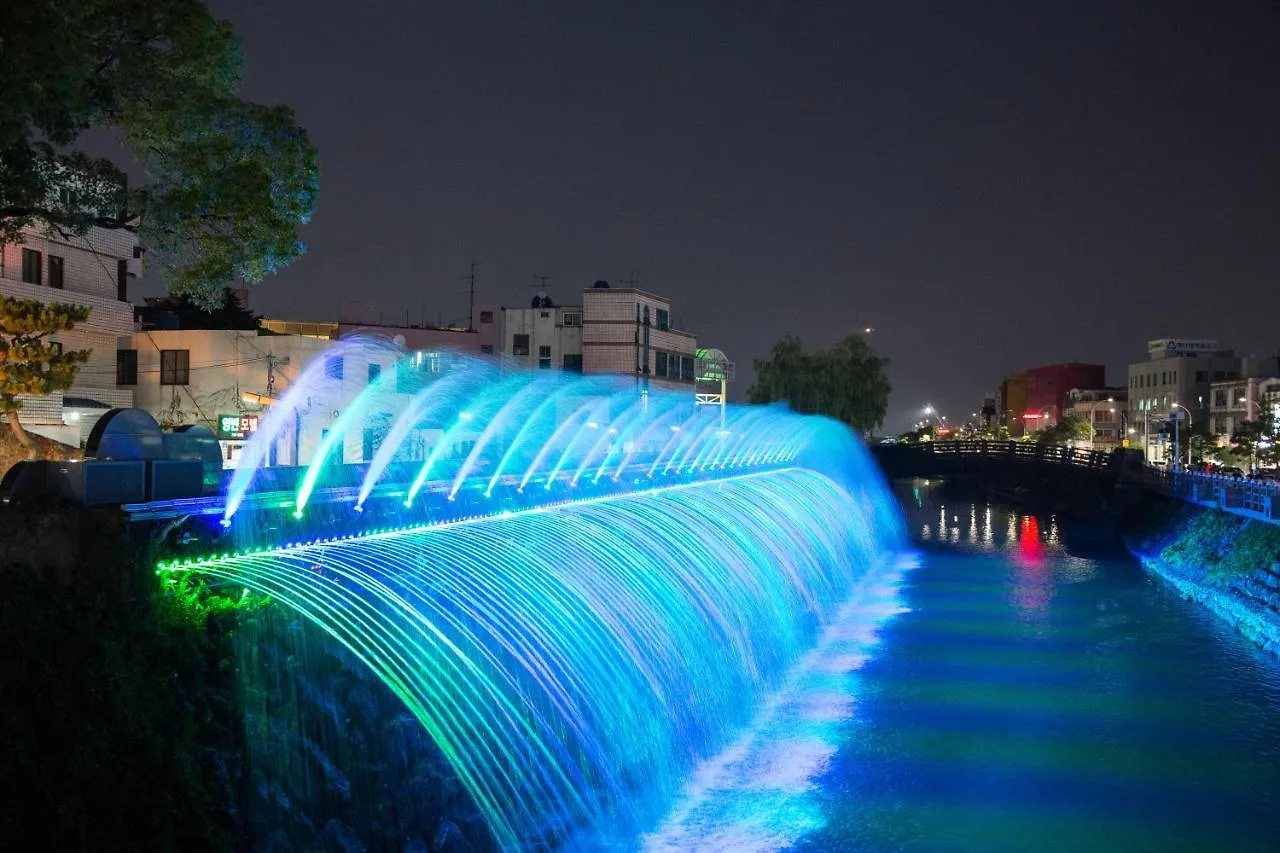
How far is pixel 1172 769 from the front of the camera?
702 inches

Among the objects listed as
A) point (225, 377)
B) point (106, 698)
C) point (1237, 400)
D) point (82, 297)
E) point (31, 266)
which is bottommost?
point (106, 698)

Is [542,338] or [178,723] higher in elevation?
[542,338]

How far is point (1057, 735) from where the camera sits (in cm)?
1952

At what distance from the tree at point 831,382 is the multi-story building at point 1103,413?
159 ft

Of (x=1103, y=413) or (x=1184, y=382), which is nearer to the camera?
(x=1184, y=382)

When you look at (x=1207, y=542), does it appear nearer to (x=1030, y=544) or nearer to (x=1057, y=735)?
(x=1030, y=544)

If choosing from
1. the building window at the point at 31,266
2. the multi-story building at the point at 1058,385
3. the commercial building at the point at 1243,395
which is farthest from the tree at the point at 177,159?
the multi-story building at the point at 1058,385

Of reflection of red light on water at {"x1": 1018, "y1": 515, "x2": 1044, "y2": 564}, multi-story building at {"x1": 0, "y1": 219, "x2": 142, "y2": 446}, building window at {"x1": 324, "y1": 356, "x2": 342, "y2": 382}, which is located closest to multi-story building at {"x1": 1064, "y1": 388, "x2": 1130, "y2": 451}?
reflection of red light on water at {"x1": 1018, "y1": 515, "x2": 1044, "y2": 564}

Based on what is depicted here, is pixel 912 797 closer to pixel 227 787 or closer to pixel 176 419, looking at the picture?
pixel 227 787

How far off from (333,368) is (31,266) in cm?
1274

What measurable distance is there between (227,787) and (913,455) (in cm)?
9420

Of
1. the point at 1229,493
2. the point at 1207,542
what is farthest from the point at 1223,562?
the point at 1229,493

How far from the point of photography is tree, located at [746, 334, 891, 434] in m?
92.6

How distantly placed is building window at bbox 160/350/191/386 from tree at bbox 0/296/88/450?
20906 mm
